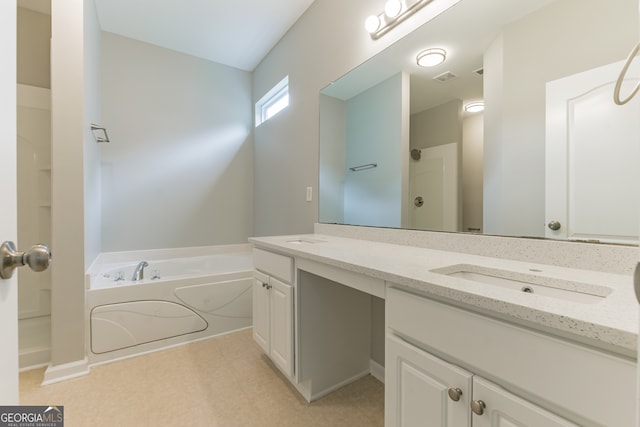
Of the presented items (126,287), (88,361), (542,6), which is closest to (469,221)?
(542,6)

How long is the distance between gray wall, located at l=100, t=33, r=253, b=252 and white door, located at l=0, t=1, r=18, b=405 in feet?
8.37

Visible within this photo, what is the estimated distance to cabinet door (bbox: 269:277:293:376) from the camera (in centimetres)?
144


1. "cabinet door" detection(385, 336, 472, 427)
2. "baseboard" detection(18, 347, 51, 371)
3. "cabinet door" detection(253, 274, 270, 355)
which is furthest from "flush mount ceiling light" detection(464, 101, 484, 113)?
"baseboard" detection(18, 347, 51, 371)

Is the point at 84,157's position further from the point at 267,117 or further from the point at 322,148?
the point at 267,117

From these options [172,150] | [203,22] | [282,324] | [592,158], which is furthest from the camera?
[172,150]

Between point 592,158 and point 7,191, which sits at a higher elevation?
point 592,158

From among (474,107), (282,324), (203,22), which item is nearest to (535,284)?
(474,107)

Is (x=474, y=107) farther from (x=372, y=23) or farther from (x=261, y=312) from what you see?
(x=261, y=312)

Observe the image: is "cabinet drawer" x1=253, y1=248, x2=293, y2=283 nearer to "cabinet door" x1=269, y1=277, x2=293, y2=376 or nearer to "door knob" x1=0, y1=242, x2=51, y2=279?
"cabinet door" x1=269, y1=277, x2=293, y2=376

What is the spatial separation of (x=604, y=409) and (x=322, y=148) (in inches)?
77.1

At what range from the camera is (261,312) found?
1739 mm

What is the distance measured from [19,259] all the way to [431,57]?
171 centimetres

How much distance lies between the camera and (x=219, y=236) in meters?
3.28

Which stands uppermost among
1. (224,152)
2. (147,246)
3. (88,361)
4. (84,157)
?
(224,152)
